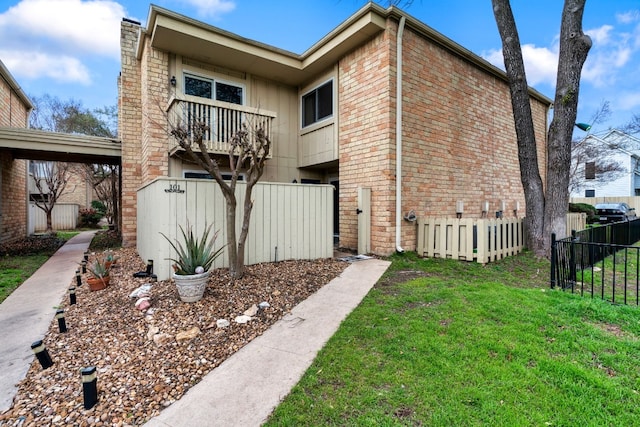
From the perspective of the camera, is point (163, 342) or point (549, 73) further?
point (549, 73)

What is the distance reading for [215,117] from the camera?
805cm

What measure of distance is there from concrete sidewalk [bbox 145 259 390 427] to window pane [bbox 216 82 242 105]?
23.2 feet

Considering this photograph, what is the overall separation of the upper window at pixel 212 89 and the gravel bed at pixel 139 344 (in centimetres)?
569

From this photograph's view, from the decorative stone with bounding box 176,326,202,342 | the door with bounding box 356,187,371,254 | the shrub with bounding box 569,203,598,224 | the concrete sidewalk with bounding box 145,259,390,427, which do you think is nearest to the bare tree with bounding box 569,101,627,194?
the shrub with bounding box 569,203,598,224

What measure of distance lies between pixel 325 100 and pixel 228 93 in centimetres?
285

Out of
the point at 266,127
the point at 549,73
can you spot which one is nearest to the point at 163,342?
the point at 266,127

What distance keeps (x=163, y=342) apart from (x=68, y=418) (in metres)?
1.01

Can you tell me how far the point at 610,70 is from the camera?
21.6 metres

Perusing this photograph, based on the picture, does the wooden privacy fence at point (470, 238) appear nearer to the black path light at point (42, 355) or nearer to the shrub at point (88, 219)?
the black path light at point (42, 355)

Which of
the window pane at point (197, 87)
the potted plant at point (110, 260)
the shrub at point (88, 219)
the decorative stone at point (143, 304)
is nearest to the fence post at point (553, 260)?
the decorative stone at point (143, 304)

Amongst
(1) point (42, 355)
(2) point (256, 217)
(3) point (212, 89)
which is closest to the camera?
(1) point (42, 355)

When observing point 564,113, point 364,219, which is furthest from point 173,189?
point 564,113

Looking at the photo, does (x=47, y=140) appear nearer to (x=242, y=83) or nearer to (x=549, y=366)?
(x=242, y=83)

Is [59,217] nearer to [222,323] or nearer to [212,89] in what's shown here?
[212,89]
